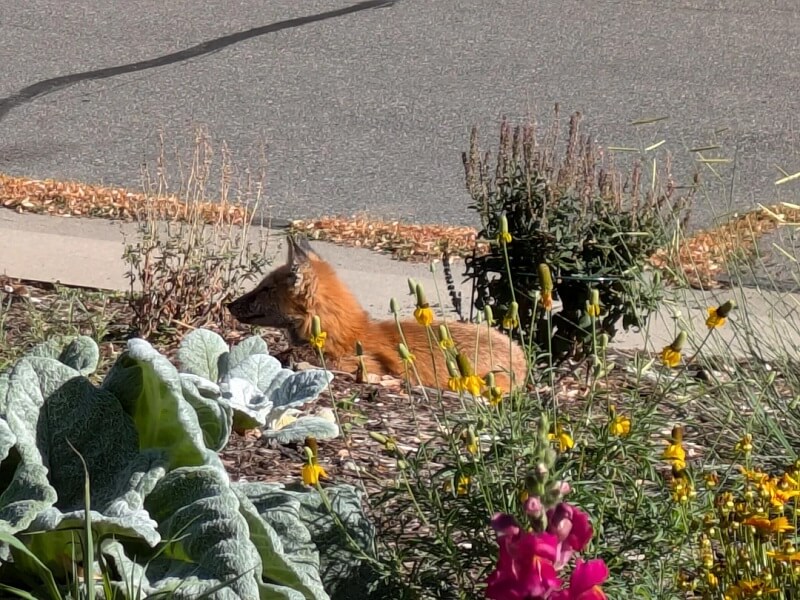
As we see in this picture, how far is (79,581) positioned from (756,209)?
17.2 feet

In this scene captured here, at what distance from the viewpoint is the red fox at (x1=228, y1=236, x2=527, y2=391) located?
5430mm

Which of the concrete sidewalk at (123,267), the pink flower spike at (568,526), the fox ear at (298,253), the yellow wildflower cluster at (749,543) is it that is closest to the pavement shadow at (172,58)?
the concrete sidewalk at (123,267)

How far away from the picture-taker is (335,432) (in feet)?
12.3

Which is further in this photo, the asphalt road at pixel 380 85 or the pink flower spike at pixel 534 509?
the asphalt road at pixel 380 85

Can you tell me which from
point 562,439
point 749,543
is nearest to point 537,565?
point 562,439

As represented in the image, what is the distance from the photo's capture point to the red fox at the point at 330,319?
5.43 meters

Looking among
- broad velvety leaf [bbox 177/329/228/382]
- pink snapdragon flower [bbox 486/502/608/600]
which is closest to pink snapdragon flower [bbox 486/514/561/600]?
pink snapdragon flower [bbox 486/502/608/600]

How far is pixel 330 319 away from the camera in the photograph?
5.63 metres

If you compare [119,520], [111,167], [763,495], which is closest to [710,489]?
[763,495]

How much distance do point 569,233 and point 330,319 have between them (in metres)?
1.19

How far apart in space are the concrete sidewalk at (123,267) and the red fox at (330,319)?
1.37 ft

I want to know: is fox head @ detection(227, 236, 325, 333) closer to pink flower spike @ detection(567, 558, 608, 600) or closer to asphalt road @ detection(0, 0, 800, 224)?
asphalt road @ detection(0, 0, 800, 224)

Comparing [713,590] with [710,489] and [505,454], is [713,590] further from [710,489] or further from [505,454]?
[505,454]

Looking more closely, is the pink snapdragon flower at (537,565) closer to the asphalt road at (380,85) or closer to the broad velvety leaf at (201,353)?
the broad velvety leaf at (201,353)
